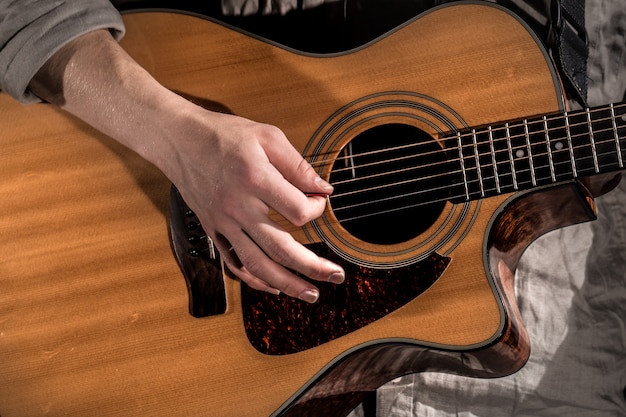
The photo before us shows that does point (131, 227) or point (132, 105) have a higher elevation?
point (132, 105)

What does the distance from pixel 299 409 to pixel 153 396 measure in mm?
234

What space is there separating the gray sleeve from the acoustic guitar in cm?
9

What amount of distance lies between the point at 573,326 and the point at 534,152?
0.48 meters

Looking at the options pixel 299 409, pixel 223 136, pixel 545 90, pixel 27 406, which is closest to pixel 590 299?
pixel 545 90

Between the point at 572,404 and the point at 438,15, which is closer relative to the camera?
the point at 438,15

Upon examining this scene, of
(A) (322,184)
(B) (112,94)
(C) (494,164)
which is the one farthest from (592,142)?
(B) (112,94)

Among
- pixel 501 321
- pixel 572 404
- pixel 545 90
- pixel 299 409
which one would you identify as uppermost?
pixel 545 90

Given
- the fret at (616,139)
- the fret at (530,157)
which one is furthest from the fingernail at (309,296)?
the fret at (616,139)

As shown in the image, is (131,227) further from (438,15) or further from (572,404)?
(572,404)

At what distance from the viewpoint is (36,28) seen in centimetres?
88

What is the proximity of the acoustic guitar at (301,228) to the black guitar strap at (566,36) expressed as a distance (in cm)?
3

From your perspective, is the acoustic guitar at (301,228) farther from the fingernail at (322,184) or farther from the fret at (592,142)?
the fingernail at (322,184)

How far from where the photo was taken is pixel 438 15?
95 cm

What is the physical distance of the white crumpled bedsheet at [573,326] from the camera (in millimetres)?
1162
